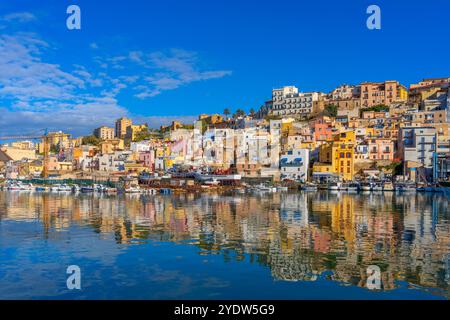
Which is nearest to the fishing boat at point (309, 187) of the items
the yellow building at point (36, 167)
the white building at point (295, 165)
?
the white building at point (295, 165)

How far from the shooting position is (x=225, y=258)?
14047 mm

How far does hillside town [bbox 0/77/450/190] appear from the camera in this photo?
63375 mm

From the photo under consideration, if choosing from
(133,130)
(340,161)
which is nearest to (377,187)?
(340,161)

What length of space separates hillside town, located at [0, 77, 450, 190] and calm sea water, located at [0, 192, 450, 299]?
41810 mm

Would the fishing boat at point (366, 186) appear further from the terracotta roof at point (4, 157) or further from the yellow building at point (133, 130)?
the terracotta roof at point (4, 157)

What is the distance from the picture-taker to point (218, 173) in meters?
67.8

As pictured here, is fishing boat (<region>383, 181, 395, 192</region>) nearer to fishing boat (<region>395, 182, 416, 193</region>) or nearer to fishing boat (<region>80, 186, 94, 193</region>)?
fishing boat (<region>395, 182, 416, 193</region>)

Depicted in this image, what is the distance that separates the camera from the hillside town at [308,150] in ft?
208

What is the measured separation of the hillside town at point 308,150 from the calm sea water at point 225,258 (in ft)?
137

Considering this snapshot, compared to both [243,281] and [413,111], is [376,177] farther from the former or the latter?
[243,281]

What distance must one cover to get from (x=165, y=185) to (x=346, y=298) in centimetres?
5401

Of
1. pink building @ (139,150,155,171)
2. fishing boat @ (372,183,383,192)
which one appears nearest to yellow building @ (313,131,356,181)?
fishing boat @ (372,183,383,192)

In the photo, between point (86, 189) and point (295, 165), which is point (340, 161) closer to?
point (295, 165)
